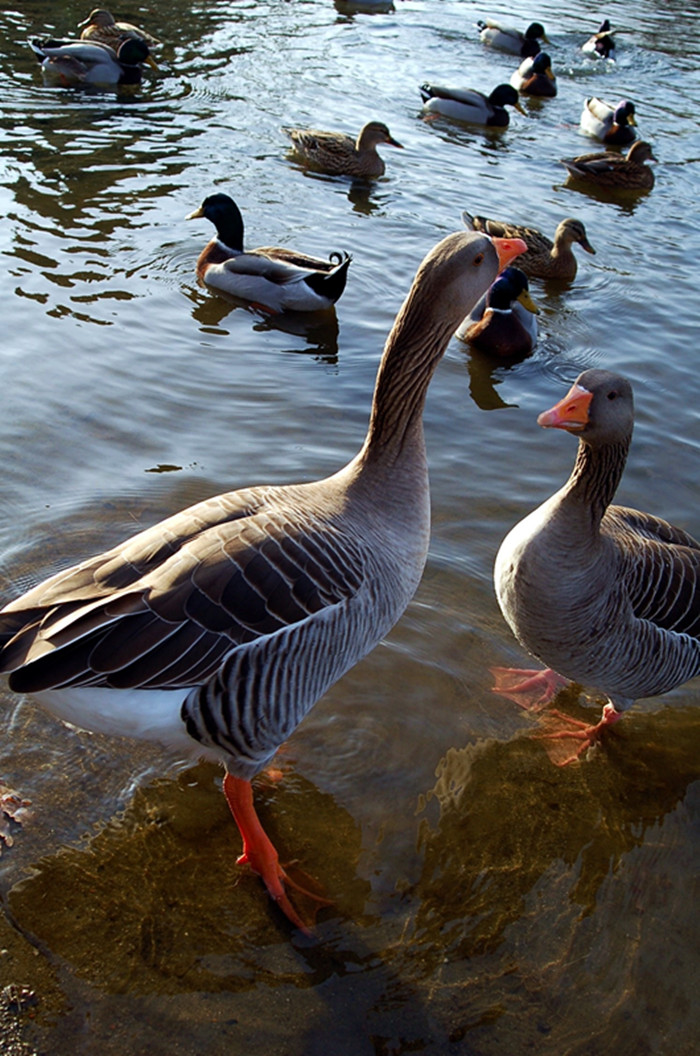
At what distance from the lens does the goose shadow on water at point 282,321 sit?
856 centimetres

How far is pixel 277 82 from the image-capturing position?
627 inches

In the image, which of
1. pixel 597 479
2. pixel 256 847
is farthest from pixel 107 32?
pixel 256 847

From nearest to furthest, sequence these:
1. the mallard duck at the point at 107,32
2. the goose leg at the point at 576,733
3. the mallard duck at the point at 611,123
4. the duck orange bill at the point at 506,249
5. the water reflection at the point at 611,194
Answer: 1. the duck orange bill at the point at 506,249
2. the goose leg at the point at 576,733
3. the water reflection at the point at 611,194
4. the mallard duck at the point at 611,123
5. the mallard duck at the point at 107,32

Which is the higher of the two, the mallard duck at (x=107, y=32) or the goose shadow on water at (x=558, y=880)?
the mallard duck at (x=107, y=32)

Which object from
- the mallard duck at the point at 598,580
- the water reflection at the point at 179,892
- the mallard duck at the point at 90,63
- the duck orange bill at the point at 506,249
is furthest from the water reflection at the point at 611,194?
the water reflection at the point at 179,892

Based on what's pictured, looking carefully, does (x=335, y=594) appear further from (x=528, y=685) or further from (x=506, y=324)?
(x=506, y=324)

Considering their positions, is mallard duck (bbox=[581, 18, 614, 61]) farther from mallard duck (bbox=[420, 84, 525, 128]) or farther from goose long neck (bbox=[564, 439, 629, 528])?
goose long neck (bbox=[564, 439, 629, 528])

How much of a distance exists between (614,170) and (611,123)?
296 centimetres

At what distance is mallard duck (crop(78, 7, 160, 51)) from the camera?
15.9 m

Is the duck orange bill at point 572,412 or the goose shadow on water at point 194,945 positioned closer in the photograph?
the goose shadow on water at point 194,945

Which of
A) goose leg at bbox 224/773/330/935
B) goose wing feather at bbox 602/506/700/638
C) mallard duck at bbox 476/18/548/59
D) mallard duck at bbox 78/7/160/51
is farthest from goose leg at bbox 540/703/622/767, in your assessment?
mallard duck at bbox 476/18/548/59

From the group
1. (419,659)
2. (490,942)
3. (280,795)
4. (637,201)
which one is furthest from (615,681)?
(637,201)

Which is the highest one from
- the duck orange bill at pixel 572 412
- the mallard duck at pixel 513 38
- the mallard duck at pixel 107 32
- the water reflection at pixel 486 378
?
the mallard duck at pixel 513 38

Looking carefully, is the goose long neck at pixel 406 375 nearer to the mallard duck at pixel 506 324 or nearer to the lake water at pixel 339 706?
the lake water at pixel 339 706
